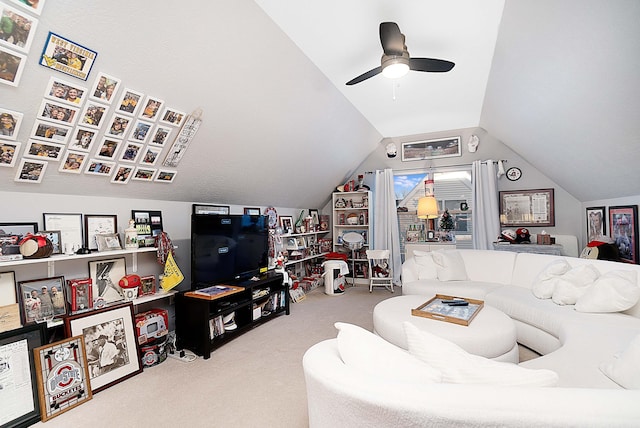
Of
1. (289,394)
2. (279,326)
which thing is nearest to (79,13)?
(289,394)

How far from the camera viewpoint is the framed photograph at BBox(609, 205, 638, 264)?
309cm

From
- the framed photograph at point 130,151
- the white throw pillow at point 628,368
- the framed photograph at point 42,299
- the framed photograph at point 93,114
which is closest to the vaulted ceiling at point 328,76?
the framed photograph at point 93,114

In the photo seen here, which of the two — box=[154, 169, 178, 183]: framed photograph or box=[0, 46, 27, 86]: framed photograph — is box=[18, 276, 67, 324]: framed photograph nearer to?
box=[154, 169, 178, 183]: framed photograph

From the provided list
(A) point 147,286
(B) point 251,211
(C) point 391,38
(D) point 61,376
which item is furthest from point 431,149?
(D) point 61,376

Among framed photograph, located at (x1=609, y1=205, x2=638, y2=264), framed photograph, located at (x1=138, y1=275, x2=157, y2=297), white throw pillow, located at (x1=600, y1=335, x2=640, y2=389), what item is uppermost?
framed photograph, located at (x1=609, y1=205, x2=638, y2=264)

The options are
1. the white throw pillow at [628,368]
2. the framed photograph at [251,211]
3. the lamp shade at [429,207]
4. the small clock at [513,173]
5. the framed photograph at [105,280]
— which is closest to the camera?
the white throw pillow at [628,368]

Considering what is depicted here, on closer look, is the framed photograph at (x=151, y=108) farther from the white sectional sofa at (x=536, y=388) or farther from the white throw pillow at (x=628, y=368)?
the white throw pillow at (x=628, y=368)

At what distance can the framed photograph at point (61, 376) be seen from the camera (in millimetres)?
1865

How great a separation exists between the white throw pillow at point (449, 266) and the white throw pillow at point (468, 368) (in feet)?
9.37

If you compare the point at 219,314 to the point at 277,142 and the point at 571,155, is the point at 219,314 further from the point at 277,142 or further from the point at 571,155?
the point at 571,155

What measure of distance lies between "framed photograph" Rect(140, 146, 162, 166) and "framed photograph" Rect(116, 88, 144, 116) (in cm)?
38

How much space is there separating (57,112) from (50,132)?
16 centimetres

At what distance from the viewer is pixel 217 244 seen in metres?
3.21

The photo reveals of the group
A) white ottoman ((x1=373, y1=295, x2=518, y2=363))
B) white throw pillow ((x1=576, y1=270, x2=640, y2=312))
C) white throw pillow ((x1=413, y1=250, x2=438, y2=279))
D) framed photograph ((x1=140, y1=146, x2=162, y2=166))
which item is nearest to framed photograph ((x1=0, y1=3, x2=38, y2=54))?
framed photograph ((x1=140, y1=146, x2=162, y2=166))
